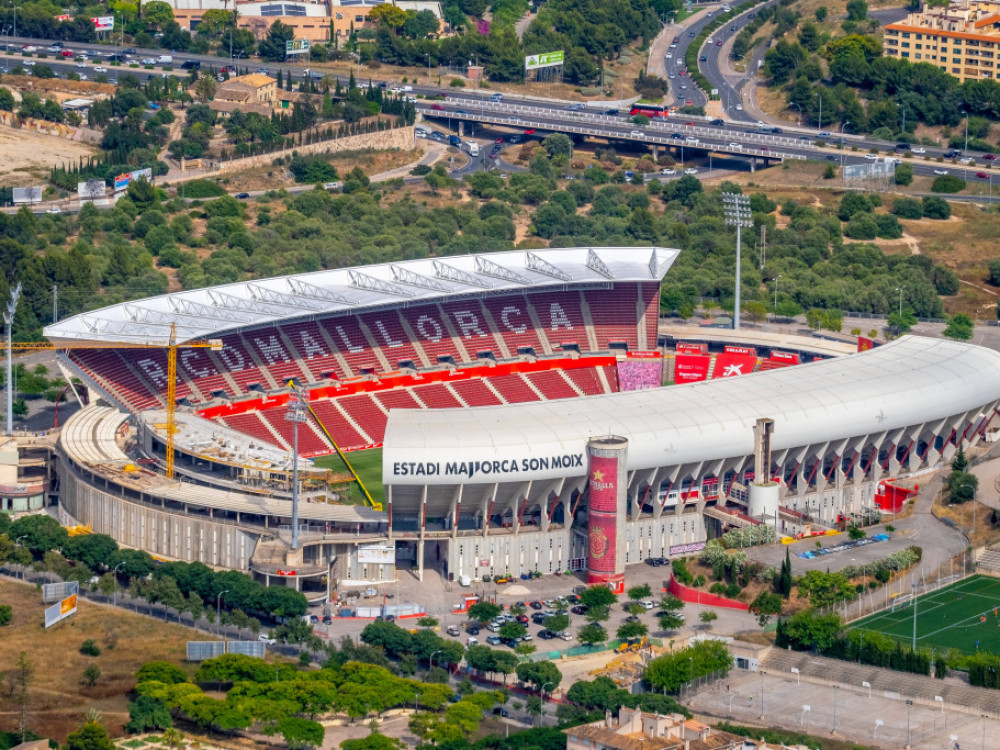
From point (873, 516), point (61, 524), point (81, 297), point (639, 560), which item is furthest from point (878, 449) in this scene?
point (81, 297)

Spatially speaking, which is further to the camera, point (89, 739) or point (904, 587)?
point (904, 587)

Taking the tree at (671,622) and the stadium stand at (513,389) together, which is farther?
the stadium stand at (513,389)

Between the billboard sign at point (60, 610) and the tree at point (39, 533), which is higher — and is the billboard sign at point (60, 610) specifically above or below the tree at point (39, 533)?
below

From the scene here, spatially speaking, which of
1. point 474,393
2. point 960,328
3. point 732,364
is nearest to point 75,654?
point 474,393

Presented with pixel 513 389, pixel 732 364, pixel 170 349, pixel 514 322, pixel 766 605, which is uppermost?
pixel 170 349

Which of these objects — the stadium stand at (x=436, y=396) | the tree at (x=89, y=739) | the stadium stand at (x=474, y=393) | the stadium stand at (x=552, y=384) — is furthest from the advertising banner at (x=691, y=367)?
the tree at (x=89, y=739)

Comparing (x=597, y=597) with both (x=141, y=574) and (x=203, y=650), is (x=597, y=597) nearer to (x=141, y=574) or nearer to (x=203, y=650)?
(x=203, y=650)

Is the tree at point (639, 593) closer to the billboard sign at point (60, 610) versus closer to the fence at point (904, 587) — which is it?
the fence at point (904, 587)
